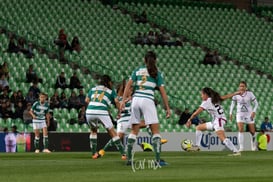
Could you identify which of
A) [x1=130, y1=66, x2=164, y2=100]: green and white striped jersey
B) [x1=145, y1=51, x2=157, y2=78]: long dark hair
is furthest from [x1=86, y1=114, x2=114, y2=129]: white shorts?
[x1=145, y1=51, x2=157, y2=78]: long dark hair

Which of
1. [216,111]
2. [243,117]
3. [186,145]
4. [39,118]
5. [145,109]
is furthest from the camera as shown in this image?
[186,145]

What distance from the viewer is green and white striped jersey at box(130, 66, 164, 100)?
1620 centimetres

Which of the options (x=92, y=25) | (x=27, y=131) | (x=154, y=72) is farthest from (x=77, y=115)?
(x=154, y=72)

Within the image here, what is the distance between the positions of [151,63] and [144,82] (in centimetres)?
44

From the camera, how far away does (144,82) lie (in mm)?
16203

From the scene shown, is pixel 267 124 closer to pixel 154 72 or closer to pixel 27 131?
pixel 27 131

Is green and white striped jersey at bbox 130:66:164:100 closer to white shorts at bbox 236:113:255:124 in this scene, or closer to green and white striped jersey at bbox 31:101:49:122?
green and white striped jersey at bbox 31:101:49:122

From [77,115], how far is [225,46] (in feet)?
43.9

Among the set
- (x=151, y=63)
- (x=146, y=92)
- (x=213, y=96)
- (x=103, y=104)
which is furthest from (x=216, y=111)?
(x=151, y=63)

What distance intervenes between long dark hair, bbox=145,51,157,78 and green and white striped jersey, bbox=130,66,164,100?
11 centimetres

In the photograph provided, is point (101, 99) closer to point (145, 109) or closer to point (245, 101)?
point (145, 109)

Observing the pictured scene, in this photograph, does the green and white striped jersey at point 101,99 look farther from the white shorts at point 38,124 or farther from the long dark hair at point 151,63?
the white shorts at point 38,124

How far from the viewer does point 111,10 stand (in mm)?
43281

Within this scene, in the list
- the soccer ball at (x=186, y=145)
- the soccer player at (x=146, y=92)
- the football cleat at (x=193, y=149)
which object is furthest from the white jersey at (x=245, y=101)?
the soccer player at (x=146, y=92)
